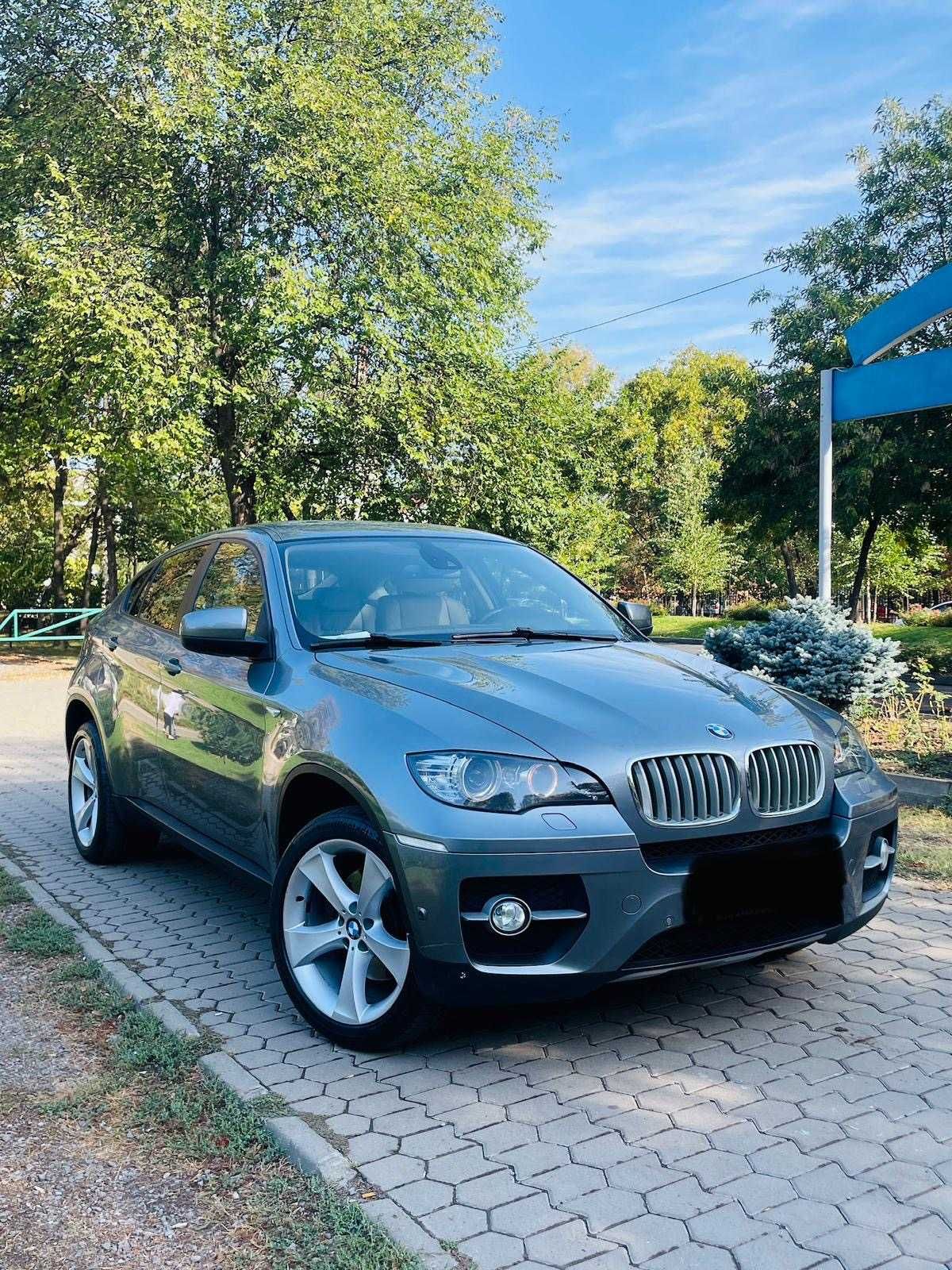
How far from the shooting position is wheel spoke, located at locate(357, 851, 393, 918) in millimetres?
3404

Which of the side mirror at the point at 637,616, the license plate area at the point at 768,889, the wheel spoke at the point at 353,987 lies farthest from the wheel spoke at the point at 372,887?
the side mirror at the point at 637,616

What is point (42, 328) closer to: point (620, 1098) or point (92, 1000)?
point (92, 1000)

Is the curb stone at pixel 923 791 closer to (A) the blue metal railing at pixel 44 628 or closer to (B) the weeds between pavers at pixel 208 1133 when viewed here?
(B) the weeds between pavers at pixel 208 1133

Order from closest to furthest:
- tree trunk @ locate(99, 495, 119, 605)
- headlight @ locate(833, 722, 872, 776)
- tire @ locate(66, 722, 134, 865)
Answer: headlight @ locate(833, 722, 872, 776)
tire @ locate(66, 722, 134, 865)
tree trunk @ locate(99, 495, 119, 605)

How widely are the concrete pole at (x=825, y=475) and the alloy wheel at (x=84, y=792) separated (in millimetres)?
6519

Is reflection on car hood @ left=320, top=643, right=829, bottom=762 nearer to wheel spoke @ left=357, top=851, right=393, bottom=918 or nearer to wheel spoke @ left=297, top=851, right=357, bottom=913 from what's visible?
wheel spoke @ left=357, top=851, right=393, bottom=918

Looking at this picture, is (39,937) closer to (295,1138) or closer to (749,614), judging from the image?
(295,1138)

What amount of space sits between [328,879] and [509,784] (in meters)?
0.78

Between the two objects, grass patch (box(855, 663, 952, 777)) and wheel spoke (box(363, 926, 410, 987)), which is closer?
wheel spoke (box(363, 926, 410, 987))

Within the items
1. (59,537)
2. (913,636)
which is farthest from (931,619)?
(59,537)

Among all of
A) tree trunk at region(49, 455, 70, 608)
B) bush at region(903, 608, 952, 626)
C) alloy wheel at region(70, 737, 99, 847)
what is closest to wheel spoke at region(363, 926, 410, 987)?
alloy wheel at region(70, 737, 99, 847)

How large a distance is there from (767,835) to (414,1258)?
65.1 inches

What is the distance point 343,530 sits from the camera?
4980 millimetres

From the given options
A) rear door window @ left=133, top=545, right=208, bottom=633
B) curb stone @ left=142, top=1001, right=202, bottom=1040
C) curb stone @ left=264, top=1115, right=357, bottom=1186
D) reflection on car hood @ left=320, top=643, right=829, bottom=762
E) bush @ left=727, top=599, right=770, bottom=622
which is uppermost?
rear door window @ left=133, top=545, right=208, bottom=633
